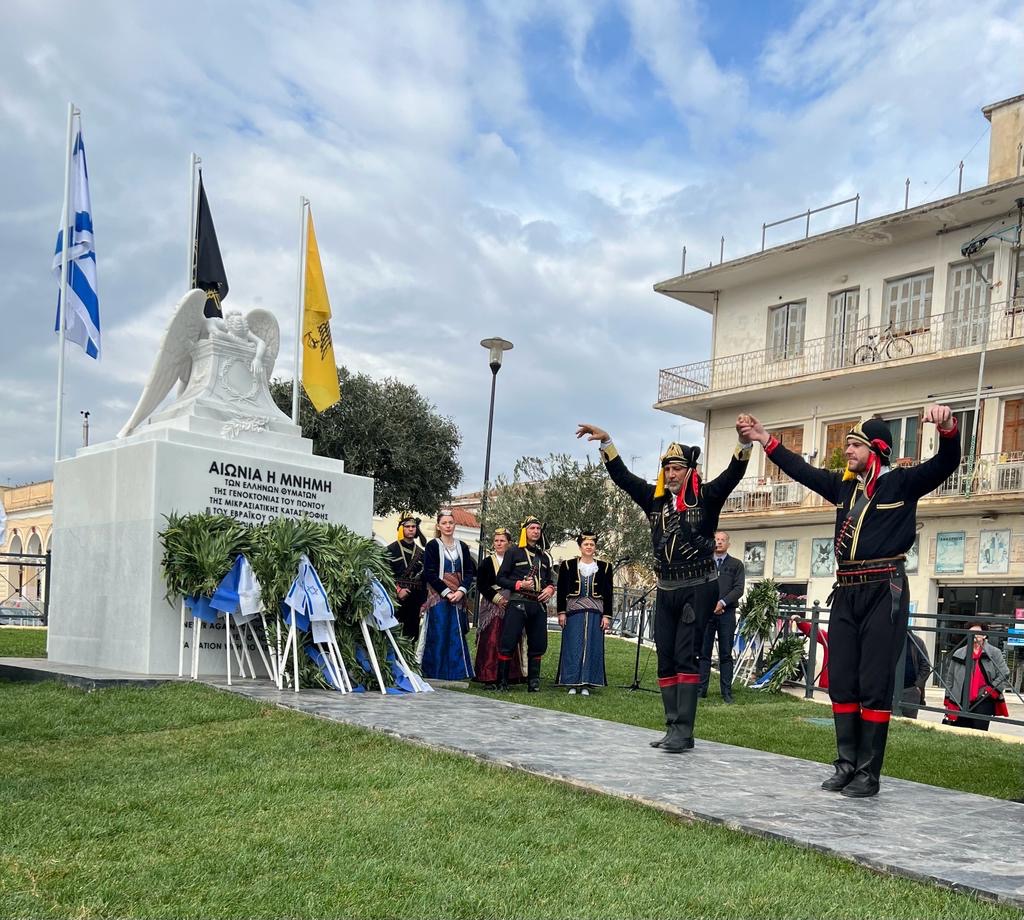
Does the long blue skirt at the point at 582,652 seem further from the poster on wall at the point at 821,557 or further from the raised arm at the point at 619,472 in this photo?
the poster on wall at the point at 821,557

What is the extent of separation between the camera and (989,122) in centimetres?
2552

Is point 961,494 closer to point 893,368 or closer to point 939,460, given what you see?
point 893,368

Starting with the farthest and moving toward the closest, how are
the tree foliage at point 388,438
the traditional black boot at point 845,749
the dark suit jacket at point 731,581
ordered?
the tree foliage at point 388,438 < the dark suit jacket at point 731,581 < the traditional black boot at point 845,749

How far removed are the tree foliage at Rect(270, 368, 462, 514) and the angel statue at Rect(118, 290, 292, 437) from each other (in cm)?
1968

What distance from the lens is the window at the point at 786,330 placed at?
27953mm

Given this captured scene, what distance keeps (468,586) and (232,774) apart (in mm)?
6403

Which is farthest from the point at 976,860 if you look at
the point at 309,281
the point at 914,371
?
the point at 914,371

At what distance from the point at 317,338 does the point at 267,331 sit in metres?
4.02

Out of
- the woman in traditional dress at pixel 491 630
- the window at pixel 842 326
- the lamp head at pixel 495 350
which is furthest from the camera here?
the window at pixel 842 326

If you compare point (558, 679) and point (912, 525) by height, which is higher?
point (912, 525)

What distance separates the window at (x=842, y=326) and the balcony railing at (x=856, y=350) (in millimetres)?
25

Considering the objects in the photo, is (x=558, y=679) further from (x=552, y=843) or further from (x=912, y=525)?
(x=552, y=843)

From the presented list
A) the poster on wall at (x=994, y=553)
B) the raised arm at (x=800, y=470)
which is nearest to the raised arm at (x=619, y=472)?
the raised arm at (x=800, y=470)

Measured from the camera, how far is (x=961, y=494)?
76.6 feet
